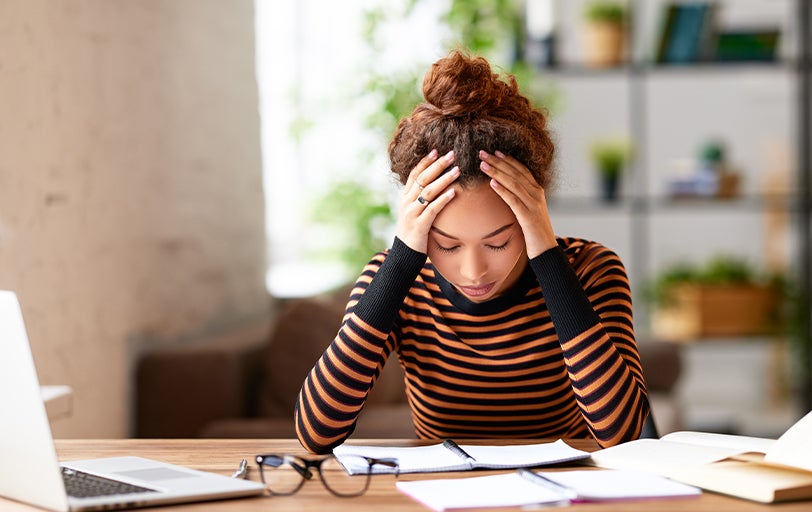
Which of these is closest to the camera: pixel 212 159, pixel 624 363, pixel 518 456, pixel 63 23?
pixel 518 456

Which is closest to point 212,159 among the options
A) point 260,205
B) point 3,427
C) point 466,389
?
point 260,205

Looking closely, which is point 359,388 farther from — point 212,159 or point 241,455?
point 212,159

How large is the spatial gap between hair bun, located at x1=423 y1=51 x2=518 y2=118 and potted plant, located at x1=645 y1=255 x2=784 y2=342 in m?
3.09

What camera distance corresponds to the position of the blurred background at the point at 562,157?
3053 mm

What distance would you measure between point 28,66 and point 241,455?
3.42ft

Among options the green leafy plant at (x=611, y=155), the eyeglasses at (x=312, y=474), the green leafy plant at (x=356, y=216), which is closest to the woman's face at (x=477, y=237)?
the eyeglasses at (x=312, y=474)

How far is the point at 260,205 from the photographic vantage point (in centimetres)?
371

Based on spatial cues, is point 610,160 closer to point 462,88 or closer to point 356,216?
point 356,216

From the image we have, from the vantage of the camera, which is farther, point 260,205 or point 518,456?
point 260,205

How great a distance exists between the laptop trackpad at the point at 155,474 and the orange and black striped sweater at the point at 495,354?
29cm

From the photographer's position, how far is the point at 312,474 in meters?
1.25

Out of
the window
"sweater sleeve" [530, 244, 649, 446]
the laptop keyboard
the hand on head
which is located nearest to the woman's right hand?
the hand on head

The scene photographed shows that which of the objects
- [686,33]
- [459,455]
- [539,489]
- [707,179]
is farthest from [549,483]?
[686,33]

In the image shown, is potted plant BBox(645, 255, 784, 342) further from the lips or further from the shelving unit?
the lips
